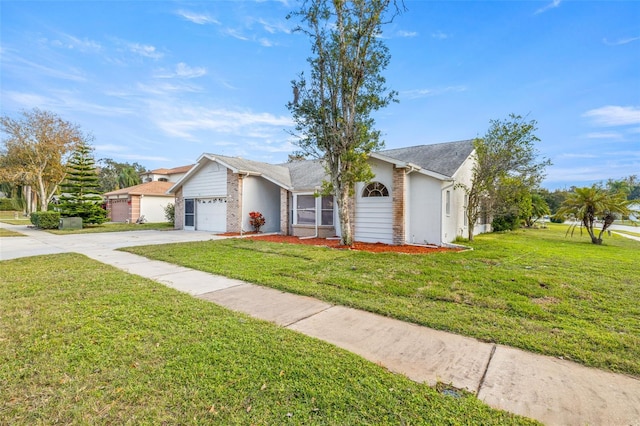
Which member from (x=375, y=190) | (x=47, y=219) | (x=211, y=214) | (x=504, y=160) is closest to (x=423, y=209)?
(x=375, y=190)

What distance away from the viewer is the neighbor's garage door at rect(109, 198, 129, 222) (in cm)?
2683

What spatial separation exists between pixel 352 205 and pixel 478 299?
8140 mm

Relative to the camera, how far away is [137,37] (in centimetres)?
1301

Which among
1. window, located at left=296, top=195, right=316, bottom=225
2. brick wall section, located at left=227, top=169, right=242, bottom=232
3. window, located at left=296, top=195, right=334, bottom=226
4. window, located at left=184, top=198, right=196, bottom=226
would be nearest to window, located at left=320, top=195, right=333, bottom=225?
window, located at left=296, top=195, right=334, bottom=226

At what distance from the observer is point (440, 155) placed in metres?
13.5

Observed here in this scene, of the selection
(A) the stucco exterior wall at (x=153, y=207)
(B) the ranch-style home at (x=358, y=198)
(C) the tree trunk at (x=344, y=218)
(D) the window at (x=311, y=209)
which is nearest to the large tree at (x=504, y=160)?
(B) the ranch-style home at (x=358, y=198)

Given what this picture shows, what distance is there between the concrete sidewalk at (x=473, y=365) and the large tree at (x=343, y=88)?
697 cm

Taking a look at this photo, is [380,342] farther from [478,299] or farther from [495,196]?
[495,196]

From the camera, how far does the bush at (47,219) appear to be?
18.2 meters

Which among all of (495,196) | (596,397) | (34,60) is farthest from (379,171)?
(34,60)

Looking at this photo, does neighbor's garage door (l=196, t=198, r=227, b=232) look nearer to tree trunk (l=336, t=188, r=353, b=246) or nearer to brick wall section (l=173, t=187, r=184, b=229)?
brick wall section (l=173, t=187, r=184, b=229)

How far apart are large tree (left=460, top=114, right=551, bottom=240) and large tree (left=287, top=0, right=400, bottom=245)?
4904mm

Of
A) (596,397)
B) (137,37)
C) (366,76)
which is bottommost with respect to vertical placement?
(596,397)

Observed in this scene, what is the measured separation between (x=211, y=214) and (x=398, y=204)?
11970 millimetres
